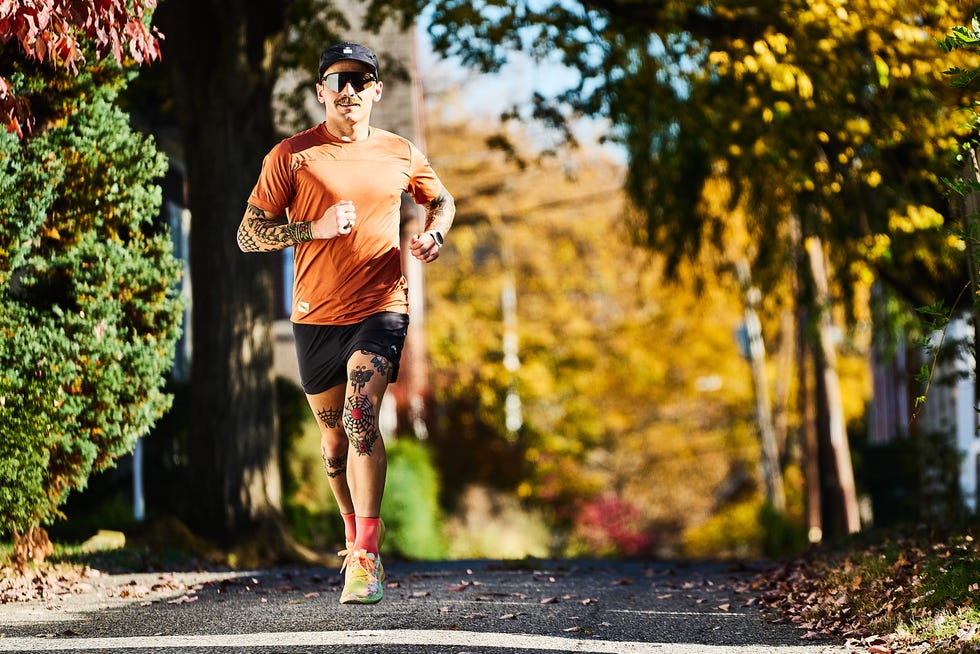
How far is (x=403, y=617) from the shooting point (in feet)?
21.0

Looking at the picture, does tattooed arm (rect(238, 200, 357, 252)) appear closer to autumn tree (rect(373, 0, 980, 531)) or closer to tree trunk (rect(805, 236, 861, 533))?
autumn tree (rect(373, 0, 980, 531))

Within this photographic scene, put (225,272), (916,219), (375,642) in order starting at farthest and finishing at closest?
1. (916,219)
2. (225,272)
3. (375,642)

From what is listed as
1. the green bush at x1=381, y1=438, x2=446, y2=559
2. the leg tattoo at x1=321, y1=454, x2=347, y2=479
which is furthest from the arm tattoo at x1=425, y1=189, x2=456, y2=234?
the green bush at x1=381, y1=438, x2=446, y2=559

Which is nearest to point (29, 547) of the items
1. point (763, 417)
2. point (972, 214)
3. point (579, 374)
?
point (972, 214)

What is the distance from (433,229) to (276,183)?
2.51ft

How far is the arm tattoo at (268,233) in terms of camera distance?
6082 millimetres

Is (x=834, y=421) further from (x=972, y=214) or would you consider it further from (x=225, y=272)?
(x=972, y=214)

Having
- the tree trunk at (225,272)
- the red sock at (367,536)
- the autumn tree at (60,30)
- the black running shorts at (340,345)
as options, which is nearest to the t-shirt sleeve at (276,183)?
the black running shorts at (340,345)

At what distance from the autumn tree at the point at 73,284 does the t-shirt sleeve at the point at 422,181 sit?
1.64 meters

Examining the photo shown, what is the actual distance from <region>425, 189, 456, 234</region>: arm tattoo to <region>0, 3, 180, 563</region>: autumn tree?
1758 millimetres

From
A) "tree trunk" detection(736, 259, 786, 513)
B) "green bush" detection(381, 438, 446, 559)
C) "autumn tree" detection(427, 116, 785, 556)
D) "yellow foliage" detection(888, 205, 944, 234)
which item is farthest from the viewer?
"autumn tree" detection(427, 116, 785, 556)

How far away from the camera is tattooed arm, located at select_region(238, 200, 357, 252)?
591cm

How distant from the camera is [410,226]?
26.0m

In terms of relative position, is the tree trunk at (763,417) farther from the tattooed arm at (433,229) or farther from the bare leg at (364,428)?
the bare leg at (364,428)
